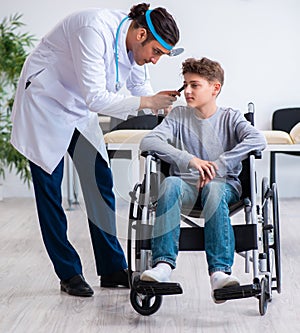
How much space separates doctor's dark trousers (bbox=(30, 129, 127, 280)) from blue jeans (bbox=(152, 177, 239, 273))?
1.23 ft

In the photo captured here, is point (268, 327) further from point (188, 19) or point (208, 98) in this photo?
point (188, 19)

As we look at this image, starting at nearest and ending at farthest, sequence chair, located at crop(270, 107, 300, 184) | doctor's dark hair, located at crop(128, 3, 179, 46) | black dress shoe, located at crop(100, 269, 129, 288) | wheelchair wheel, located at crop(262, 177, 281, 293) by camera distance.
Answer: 1. doctor's dark hair, located at crop(128, 3, 179, 46)
2. wheelchair wheel, located at crop(262, 177, 281, 293)
3. black dress shoe, located at crop(100, 269, 129, 288)
4. chair, located at crop(270, 107, 300, 184)

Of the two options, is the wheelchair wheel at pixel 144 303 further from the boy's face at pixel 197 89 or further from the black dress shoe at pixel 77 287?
the boy's face at pixel 197 89

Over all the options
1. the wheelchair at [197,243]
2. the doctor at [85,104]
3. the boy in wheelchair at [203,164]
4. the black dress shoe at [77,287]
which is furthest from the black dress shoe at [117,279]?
the boy in wheelchair at [203,164]

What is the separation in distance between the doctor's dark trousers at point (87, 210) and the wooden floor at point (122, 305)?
4.2 inches

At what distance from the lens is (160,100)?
96.8 inches

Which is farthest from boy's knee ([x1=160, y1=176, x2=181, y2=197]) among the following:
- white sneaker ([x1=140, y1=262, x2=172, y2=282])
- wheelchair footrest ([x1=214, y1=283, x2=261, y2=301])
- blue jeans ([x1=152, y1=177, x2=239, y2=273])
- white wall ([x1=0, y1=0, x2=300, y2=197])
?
white wall ([x1=0, y1=0, x2=300, y2=197])

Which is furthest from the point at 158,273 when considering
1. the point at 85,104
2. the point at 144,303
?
the point at 85,104

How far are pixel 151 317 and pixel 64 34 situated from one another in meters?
0.98

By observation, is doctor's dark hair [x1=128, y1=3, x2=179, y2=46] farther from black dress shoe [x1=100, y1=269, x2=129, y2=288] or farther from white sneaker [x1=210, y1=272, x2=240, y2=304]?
black dress shoe [x1=100, y1=269, x2=129, y2=288]

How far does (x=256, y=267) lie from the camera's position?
2.48 metres

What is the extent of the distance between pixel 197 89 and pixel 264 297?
2.45ft

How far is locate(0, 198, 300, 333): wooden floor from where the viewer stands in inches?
92.8

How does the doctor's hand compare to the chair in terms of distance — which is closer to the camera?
the doctor's hand
